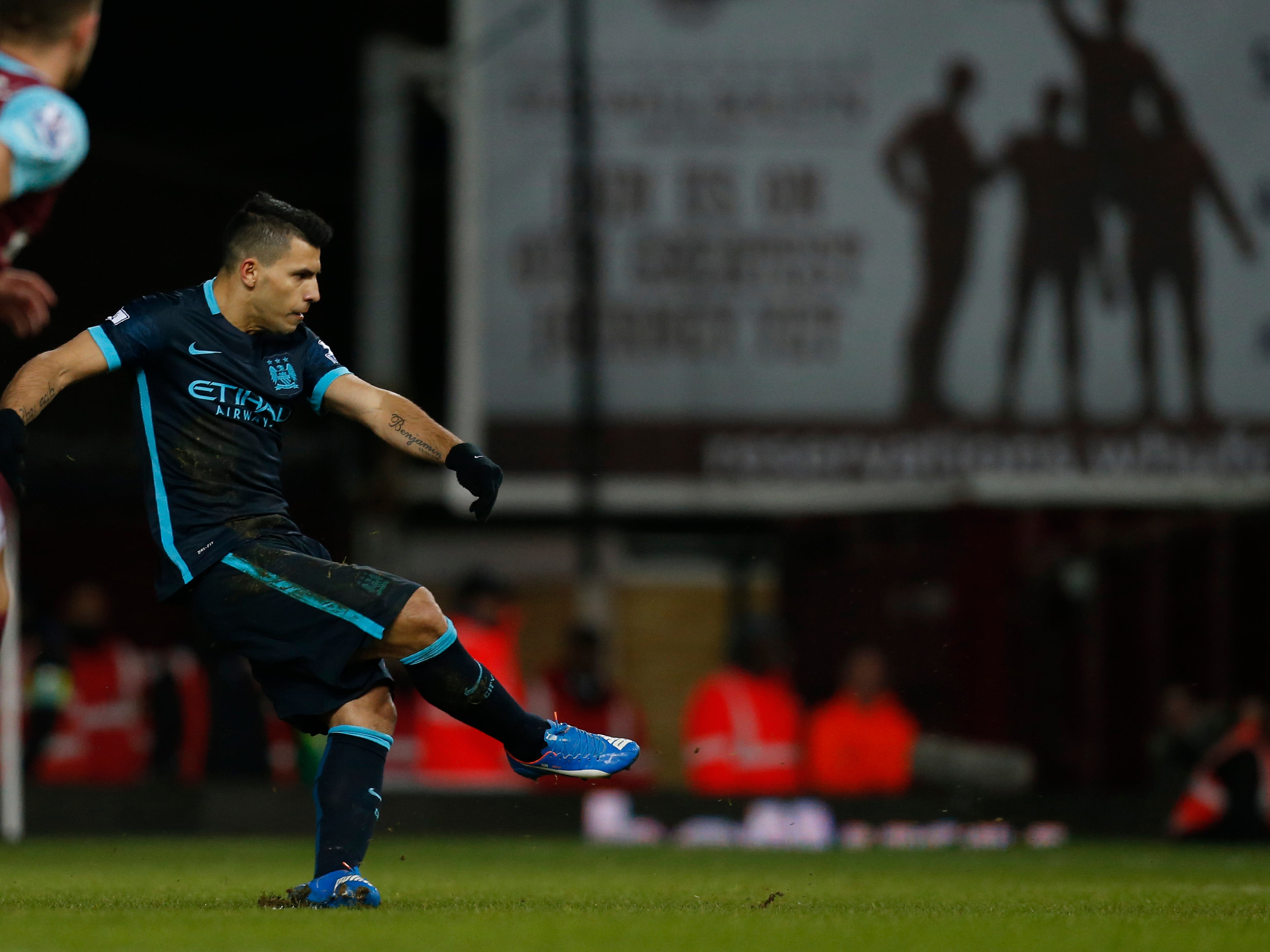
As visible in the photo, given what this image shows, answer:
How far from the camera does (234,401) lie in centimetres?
568

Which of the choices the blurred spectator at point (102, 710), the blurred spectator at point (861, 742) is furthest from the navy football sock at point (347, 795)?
the blurred spectator at point (102, 710)

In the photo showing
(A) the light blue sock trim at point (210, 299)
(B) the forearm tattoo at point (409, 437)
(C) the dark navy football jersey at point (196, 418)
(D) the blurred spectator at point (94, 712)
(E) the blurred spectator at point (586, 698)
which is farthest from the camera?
(D) the blurred spectator at point (94, 712)

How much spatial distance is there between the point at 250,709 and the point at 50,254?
8.16 m

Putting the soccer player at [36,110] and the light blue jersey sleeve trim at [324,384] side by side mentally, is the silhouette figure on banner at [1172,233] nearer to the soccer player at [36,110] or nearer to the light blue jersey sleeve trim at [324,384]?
the light blue jersey sleeve trim at [324,384]

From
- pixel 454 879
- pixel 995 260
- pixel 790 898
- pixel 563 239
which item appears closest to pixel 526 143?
pixel 563 239

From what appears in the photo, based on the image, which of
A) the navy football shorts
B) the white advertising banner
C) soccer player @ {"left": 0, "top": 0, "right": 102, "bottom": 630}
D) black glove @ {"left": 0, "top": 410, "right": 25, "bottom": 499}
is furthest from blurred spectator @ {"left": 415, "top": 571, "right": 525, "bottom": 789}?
soccer player @ {"left": 0, "top": 0, "right": 102, "bottom": 630}

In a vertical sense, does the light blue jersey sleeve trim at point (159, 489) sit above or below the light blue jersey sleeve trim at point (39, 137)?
below

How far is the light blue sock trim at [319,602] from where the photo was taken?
5527mm

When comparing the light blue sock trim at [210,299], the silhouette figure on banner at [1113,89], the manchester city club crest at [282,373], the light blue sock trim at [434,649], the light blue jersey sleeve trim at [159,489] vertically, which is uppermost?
the silhouette figure on banner at [1113,89]

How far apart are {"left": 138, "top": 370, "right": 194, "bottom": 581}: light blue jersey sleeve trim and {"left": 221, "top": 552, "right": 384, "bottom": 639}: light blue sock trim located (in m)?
0.21

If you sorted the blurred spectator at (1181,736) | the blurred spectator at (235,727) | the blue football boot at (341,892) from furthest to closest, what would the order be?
1. the blurred spectator at (1181,736)
2. the blurred spectator at (235,727)
3. the blue football boot at (341,892)

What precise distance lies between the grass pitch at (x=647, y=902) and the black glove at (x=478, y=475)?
1075mm

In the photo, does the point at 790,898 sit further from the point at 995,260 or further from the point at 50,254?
the point at 50,254

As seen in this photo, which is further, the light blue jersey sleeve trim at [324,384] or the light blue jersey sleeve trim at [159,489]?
the light blue jersey sleeve trim at [324,384]
